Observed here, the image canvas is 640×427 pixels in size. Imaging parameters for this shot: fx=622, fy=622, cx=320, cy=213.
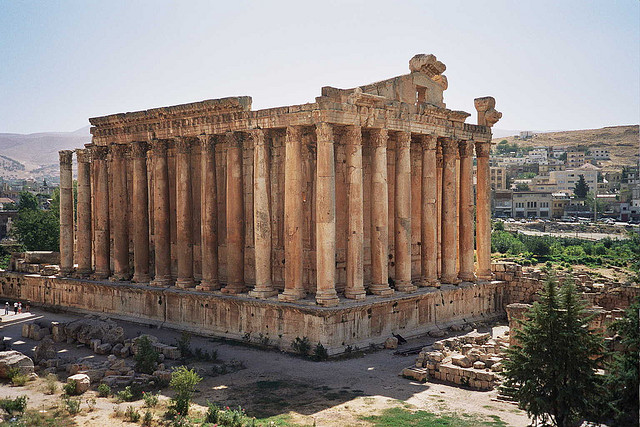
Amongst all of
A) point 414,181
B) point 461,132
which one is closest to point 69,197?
point 414,181

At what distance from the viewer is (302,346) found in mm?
21844

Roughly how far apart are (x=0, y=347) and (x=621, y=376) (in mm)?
21446

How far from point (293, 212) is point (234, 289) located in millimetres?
4708

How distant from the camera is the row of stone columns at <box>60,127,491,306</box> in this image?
23.2 meters

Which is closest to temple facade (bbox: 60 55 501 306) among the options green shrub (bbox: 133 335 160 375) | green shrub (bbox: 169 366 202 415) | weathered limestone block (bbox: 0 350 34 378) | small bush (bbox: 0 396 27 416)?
green shrub (bbox: 133 335 160 375)

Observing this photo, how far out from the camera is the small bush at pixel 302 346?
21.8 m

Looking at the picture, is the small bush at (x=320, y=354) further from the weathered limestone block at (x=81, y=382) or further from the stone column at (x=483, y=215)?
the stone column at (x=483, y=215)

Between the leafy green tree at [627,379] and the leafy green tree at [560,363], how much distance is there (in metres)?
0.47

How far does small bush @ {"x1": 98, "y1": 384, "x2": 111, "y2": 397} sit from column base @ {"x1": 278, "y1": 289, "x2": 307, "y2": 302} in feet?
24.1

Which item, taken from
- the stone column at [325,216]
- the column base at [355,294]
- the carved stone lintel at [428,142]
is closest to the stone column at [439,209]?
the carved stone lintel at [428,142]

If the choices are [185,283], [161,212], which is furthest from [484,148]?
[161,212]

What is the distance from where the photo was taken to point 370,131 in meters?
24.7

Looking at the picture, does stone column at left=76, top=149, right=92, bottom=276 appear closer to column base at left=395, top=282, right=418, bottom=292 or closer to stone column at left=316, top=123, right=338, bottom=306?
stone column at left=316, top=123, right=338, bottom=306

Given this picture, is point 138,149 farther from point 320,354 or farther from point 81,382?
point 320,354
